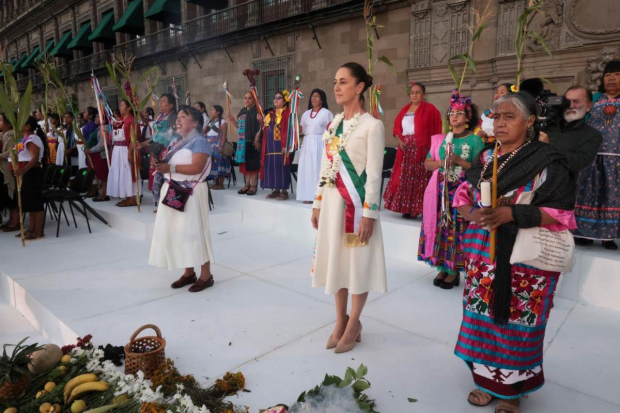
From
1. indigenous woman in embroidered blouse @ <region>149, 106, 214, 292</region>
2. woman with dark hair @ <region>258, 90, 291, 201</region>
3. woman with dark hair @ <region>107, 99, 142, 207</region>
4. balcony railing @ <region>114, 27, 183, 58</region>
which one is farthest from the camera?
balcony railing @ <region>114, 27, 183, 58</region>

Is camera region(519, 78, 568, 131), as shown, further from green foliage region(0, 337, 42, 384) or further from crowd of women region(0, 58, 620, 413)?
green foliage region(0, 337, 42, 384)

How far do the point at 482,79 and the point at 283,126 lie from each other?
4.40 m

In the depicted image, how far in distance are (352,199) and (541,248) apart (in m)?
0.96

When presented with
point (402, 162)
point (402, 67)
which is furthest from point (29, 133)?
point (402, 67)

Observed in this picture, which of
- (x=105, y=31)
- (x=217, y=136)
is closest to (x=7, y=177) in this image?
(x=217, y=136)

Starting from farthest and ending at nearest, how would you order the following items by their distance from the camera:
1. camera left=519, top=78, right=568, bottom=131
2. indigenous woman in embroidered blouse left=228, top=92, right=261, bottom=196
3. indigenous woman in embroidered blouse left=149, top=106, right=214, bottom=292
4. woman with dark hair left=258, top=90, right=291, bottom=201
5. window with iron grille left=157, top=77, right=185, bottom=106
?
window with iron grille left=157, top=77, right=185, bottom=106, indigenous woman in embroidered blouse left=228, top=92, right=261, bottom=196, woman with dark hair left=258, top=90, right=291, bottom=201, indigenous woman in embroidered blouse left=149, top=106, right=214, bottom=292, camera left=519, top=78, right=568, bottom=131

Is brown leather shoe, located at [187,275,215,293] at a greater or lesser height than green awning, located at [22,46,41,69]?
lesser

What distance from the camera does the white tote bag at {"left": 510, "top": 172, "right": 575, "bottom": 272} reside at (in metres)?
1.75

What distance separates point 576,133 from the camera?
3.38 m

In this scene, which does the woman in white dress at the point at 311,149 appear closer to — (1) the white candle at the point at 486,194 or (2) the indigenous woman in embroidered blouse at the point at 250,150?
(2) the indigenous woman in embroidered blouse at the point at 250,150

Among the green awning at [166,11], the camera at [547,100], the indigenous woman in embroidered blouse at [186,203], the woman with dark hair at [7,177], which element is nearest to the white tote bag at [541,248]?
the camera at [547,100]

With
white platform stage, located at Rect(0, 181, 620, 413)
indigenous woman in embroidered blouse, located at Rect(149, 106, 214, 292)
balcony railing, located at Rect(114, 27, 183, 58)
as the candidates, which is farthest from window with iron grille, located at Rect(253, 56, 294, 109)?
indigenous woman in embroidered blouse, located at Rect(149, 106, 214, 292)

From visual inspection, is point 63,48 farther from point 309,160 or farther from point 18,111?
point 309,160

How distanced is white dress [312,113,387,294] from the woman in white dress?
370 cm
